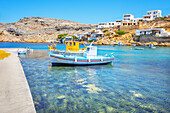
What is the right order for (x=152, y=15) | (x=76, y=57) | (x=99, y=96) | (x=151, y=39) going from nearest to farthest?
(x=99, y=96)
(x=76, y=57)
(x=151, y=39)
(x=152, y=15)

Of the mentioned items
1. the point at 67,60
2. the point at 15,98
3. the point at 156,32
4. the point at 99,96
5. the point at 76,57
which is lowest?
the point at 99,96

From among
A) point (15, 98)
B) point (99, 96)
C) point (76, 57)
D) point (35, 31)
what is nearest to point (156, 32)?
point (76, 57)

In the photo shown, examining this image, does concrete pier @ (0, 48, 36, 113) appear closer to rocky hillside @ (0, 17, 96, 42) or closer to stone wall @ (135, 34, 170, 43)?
stone wall @ (135, 34, 170, 43)

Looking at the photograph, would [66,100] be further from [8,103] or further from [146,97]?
[146,97]

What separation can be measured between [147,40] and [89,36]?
42259 millimetres

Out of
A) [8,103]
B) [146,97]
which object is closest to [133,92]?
[146,97]

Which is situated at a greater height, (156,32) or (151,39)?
(156,32)

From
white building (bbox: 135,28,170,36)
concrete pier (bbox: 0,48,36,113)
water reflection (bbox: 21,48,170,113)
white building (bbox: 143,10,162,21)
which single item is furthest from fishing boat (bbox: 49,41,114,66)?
white building (bbox: 143,10,162,21)

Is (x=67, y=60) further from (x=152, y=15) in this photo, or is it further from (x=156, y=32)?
(x=152, y=15)

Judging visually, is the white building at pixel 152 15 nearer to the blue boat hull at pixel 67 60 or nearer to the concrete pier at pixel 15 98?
the blue boat hull at pixel 67 60

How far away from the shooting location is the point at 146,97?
29.8ft

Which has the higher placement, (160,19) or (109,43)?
(160,19)

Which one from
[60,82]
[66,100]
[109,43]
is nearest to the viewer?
[66,100]

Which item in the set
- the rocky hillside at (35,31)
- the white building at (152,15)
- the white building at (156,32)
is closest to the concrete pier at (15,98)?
the white building at (156,32)
